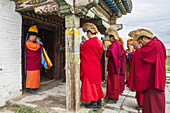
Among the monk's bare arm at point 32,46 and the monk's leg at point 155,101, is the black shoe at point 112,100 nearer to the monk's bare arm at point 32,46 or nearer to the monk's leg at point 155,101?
the monk's leg at point 155,101

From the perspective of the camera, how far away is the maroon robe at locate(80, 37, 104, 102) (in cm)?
308

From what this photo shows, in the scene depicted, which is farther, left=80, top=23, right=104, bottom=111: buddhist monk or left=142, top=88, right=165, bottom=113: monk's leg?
left=80, top=23, right=104, bottom=111: buddhist monk

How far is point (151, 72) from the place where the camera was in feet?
8.32

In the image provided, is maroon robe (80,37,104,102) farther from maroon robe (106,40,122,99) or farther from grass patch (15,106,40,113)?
grass patch (15,106,40,113)

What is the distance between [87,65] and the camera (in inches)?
122

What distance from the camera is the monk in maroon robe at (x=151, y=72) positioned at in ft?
7.93

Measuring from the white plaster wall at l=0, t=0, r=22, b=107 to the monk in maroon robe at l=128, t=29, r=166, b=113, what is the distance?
3347 mm

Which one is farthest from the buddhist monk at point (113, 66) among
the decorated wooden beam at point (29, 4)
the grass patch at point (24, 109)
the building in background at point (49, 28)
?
the grass patch at point (24, 109)

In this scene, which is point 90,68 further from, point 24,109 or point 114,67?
point 24,109

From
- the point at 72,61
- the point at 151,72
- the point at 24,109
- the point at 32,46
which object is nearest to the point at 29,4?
the point at 32,46

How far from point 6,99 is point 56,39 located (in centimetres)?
331

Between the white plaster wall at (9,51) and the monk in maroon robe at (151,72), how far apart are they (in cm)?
335

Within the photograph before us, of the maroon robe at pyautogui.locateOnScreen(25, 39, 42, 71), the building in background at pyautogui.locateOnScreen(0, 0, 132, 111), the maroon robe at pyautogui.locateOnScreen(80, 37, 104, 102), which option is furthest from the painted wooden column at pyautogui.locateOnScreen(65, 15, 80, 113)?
the maroon robe at pyautogui.locateOnScreen(25, 39, 42, 71)

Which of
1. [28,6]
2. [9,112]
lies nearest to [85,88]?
[9,112]
